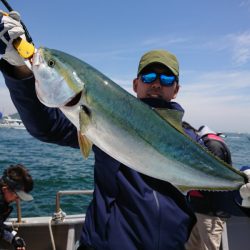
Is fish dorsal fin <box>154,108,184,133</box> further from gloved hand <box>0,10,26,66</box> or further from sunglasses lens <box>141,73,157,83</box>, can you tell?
gloved hand <box>0,10,26,66</box>

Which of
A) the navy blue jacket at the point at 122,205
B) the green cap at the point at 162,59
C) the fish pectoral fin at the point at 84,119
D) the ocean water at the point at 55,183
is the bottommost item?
the ocean water at the point at 55,183

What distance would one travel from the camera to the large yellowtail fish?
2.08 meters

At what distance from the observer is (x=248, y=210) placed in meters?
2.76

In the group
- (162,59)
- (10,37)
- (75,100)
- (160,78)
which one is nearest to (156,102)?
(160,78)

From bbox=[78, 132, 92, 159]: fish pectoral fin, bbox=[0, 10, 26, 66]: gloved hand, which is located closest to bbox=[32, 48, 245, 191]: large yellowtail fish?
bbox=[78, 132, 92, 159]: fish pectoral fin

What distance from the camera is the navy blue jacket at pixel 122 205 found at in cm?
234

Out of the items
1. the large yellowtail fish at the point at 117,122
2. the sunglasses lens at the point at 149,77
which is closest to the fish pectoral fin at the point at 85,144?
the large yellowtail fish at the point at 117,122

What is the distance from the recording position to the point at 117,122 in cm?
212

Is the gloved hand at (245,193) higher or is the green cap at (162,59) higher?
the green cap at (162,59)

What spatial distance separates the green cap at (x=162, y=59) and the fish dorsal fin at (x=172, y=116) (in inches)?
22.4

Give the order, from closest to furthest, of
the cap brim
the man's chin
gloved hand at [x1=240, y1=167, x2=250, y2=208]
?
gloved hand at [x1=240, y1=167, x2=250, y2=208], the man's chin, the cap brim

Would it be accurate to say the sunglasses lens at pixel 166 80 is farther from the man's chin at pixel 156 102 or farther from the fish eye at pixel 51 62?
the fish eye at pixel 51 62

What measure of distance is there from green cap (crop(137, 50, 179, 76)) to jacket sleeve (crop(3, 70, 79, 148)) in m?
0.81

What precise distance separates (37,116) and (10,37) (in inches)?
23.1
